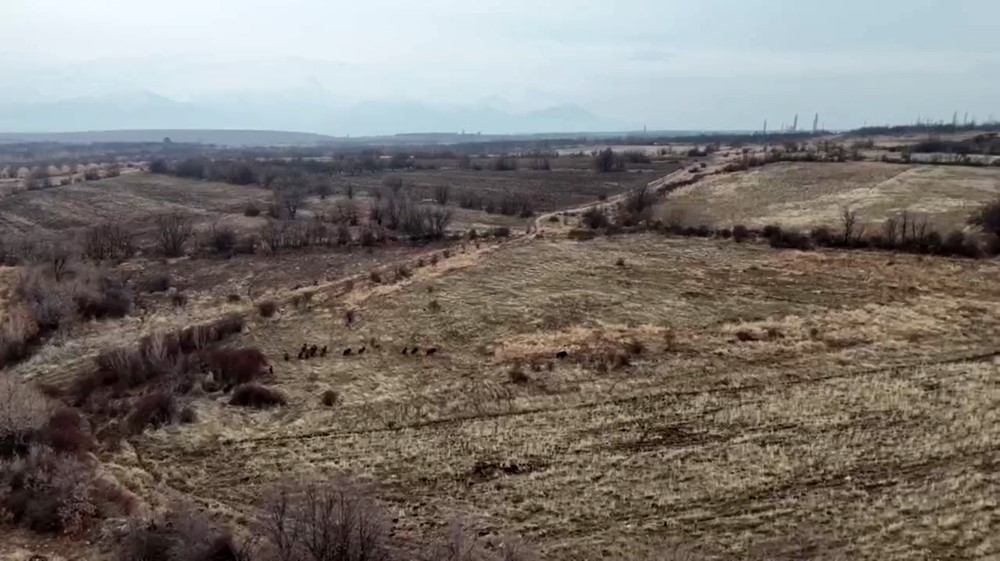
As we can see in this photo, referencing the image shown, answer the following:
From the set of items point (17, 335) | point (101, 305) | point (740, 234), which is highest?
point (740, 234)

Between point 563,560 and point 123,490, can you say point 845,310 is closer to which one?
point 563,560

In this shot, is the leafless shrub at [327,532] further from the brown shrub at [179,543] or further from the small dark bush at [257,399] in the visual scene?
the small dark bush at [257,399]

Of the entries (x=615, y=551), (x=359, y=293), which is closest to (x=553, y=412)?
(x=615, y=551)

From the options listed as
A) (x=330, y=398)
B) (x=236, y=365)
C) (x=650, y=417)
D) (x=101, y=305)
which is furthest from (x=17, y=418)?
(x=650, y=417)

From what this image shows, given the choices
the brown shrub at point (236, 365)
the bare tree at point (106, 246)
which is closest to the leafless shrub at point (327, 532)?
the brown shrub at point (236, 365)

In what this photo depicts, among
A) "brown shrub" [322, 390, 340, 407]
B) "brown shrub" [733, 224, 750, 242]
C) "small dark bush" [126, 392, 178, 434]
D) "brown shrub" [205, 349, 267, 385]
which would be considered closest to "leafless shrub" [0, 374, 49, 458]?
"small dark bush" [126, 392, 178, 434]

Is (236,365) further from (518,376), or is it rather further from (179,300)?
(179,300)
